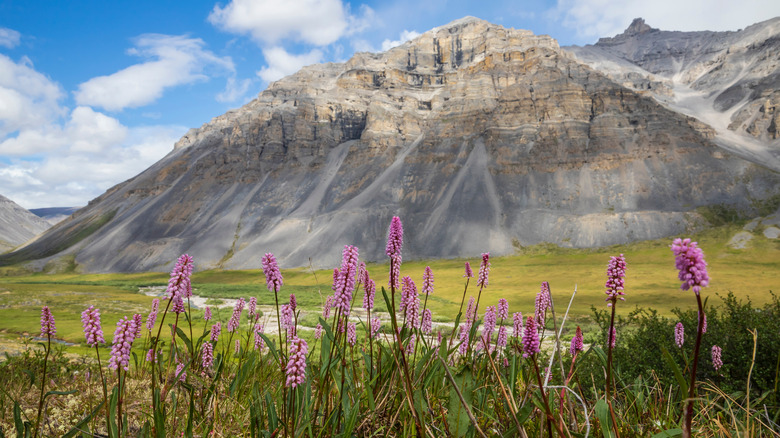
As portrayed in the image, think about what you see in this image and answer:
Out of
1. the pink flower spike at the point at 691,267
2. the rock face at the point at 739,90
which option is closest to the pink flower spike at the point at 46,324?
the pink flower spike at the point at 691,267

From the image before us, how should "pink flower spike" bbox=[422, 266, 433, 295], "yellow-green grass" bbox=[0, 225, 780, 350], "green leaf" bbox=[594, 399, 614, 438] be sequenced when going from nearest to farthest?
"green leaf" bbox=[594, 399, 614, 438] < "pink flower spike" bbox=[422, 266, 433, 295] < "yellow-green grass" bbox=[0, 225, 780, 350]

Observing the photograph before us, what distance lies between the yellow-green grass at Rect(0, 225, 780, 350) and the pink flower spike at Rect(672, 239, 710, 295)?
2637cm

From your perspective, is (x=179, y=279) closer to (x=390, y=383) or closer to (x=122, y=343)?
(x=122, y=343)

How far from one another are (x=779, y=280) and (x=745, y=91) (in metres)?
130

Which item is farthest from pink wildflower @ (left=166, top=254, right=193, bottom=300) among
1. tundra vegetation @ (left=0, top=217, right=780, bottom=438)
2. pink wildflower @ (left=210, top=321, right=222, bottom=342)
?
pink wildflower @ (left=210, top=321, right=222, bottom=342)

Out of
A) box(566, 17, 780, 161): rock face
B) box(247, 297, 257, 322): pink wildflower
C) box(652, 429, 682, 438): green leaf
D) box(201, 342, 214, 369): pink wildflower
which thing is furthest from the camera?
box(566, 17, 780, 161): rock face

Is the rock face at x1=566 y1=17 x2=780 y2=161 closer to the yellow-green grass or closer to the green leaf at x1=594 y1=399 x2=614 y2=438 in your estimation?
the yellow-green grass

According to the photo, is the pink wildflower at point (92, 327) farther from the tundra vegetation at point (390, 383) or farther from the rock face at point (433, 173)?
the rock face at point (433, 173)

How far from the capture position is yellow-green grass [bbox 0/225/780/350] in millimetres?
44594

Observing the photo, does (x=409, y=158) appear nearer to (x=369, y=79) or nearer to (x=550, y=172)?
(x=550, y=172)

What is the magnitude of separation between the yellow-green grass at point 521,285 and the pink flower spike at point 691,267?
26368 mm

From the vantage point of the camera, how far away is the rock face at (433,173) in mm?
107375

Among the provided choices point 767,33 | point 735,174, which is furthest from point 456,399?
point 767,33

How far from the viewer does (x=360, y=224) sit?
116 metres
